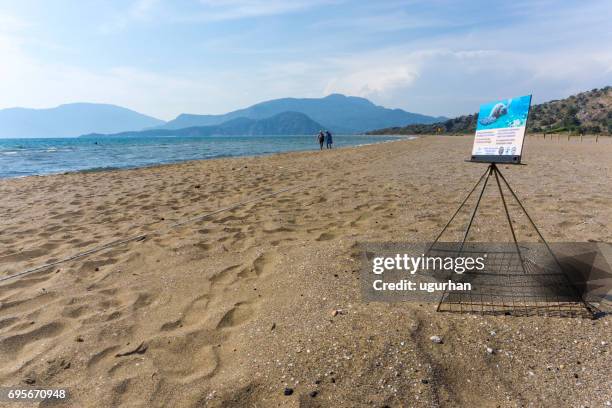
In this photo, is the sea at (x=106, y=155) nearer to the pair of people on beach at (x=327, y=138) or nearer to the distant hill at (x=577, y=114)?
the pair of people on beach at (x=327, y=138)

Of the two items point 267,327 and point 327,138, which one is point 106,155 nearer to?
point 327,138

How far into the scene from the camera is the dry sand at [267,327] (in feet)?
7.77

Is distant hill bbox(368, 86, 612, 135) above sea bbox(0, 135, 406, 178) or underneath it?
above

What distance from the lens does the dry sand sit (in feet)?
7.77

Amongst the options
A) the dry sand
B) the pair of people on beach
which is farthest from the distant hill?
the dry sand

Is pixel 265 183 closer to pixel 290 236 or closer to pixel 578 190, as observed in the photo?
pixel 290 236

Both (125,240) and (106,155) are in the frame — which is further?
(106,155)


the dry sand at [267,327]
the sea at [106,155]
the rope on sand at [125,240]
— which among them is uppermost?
the rope on sand at [125,240]

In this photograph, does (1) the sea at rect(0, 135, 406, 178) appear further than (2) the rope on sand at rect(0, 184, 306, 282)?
Yes

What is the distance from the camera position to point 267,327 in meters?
3.07

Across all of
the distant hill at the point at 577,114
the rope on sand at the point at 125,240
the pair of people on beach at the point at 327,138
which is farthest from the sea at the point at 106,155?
the distant hill at the point at 577,114

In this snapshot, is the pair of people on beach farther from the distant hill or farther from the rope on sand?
the distant hill

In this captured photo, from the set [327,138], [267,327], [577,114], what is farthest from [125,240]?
[577,114]

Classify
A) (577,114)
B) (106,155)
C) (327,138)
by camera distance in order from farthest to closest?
1. (577,114)
2. (327,138)
3. (106,155)
